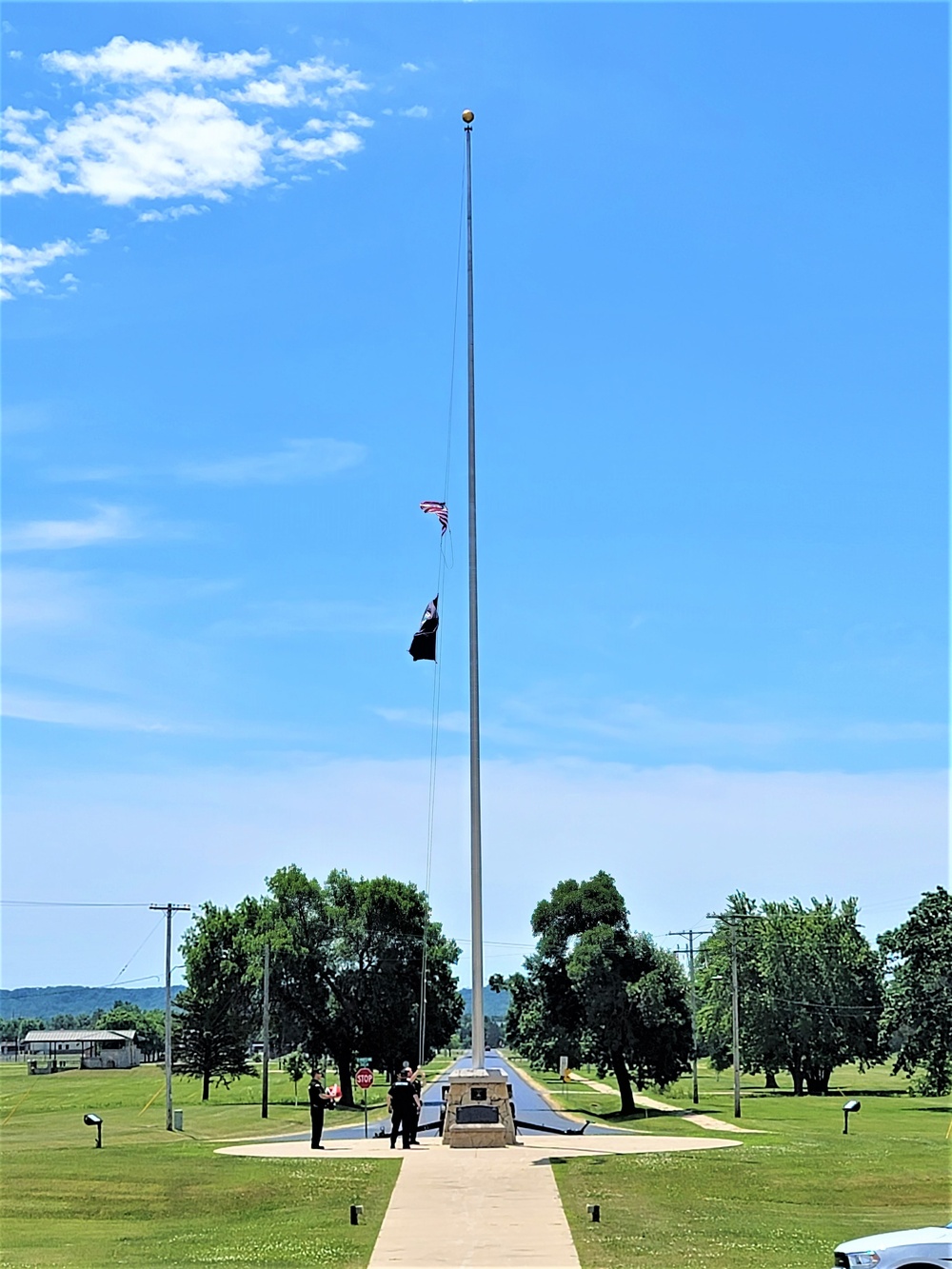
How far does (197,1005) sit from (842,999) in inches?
1511

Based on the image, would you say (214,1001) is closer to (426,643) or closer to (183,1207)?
(426,643)

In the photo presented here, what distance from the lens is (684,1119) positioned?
58.4m

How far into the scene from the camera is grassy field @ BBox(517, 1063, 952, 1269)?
20.1 m

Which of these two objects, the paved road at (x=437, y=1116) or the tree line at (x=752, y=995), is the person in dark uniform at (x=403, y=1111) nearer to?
the paved road at (x=437, y=1116)

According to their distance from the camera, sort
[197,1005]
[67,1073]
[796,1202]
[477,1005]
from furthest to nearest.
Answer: [67,1073]
[197,1005]
[477,1005]
[796,1202]

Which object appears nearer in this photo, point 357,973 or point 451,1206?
point 451,1206

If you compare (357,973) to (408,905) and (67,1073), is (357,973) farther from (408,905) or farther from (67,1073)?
(67,1073)

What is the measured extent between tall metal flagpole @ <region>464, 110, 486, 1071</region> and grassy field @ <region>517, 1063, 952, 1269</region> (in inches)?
224

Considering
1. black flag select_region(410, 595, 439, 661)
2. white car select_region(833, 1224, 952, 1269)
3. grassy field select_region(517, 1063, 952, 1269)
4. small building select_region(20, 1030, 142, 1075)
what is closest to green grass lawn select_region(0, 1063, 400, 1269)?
grassy field select_region(517, 1063, 952, 1269)

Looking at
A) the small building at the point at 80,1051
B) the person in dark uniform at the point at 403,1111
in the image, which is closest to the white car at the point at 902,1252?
the person in dark uniform at the point at 403,1111

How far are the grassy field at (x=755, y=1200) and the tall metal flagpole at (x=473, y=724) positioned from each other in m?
5.69

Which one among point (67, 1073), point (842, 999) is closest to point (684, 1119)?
point (842, 999)

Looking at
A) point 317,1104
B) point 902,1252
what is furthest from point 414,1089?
point 902,1252

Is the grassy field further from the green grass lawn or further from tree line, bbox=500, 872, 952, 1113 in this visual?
tree line, bbox=500, 872, 952, 1113
